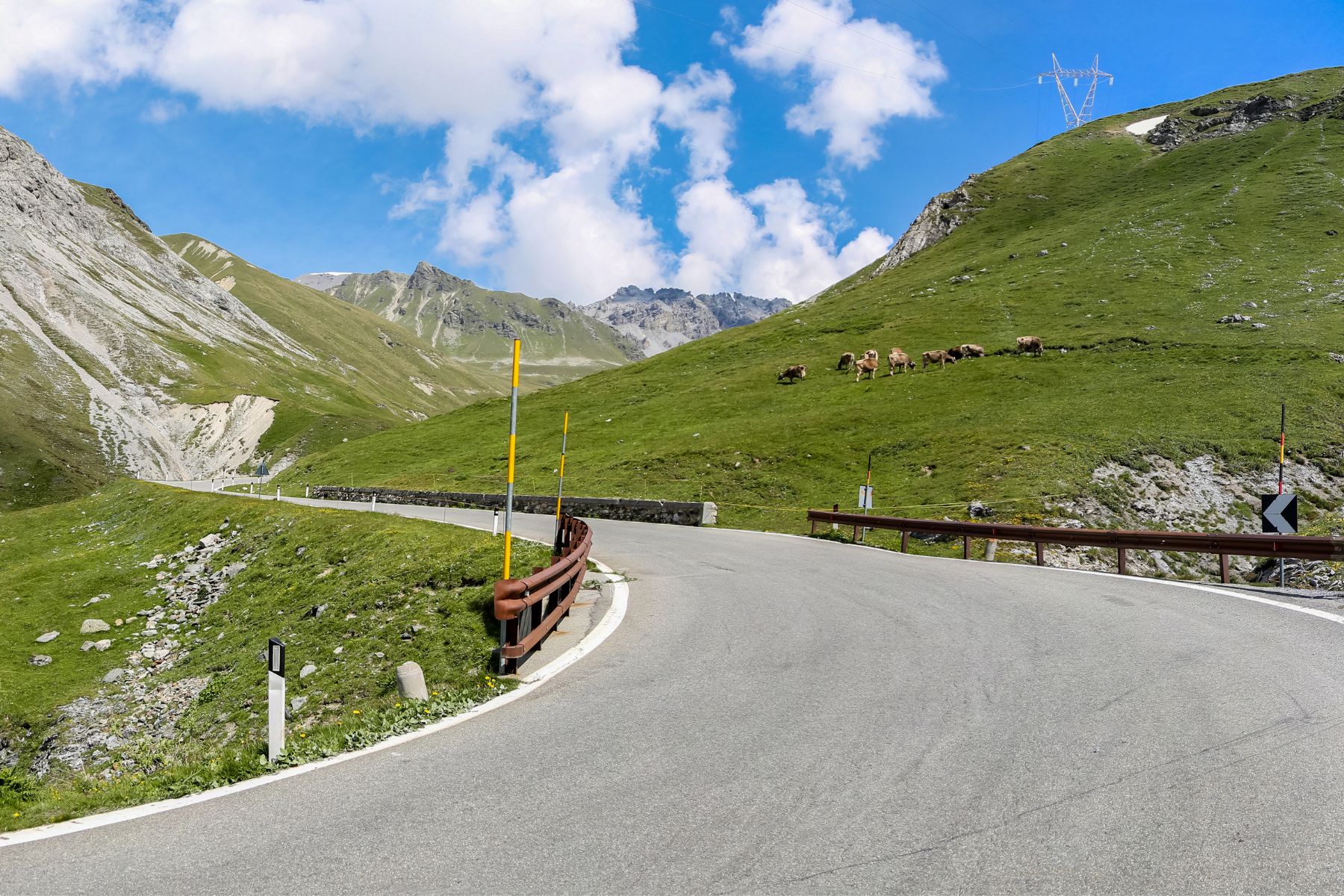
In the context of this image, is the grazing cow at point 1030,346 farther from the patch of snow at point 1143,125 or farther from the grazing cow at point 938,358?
the patch of snow at point 1143,125

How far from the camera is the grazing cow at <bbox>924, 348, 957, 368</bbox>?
192ft

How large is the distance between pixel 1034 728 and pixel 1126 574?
13536 millimetres

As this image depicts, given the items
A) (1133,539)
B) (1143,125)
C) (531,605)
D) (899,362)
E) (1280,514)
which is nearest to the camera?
(531,605)

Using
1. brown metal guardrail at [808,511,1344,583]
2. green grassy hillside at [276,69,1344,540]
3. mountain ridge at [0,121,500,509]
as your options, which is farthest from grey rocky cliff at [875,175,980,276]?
brown metal guardrail at [808,511,1344,583]

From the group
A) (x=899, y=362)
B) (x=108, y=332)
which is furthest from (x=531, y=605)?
(x=108, y=332)

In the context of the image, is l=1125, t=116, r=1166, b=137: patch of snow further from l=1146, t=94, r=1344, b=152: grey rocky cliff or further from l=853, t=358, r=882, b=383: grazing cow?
l=853, t=358, r=882, b=383: grazing cow

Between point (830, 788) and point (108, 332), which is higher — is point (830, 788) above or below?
below

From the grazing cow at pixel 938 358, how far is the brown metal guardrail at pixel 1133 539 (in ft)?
118

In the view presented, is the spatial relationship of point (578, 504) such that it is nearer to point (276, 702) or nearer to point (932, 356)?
point (276, 702)

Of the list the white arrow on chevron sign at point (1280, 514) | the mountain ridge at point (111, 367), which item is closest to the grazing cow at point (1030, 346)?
the white arrow on chevron sign at point (1280, 514)

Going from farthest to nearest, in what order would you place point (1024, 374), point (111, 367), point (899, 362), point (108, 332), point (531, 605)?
point (108, 332), point (111, 367), point (899, 362), point (1024, 374), point (531, 605)

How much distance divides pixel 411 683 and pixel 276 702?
5.83 ft

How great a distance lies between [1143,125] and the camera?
130250mm

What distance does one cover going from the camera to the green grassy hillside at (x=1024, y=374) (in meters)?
35.0
